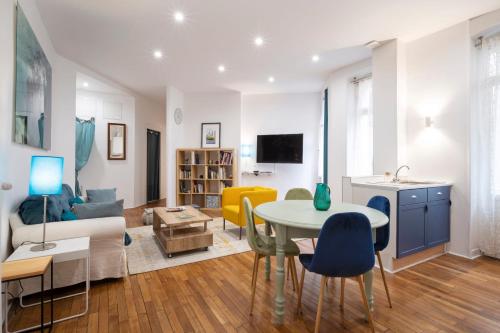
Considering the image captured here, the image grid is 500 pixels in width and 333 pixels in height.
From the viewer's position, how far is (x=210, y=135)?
→ 620 centimetres

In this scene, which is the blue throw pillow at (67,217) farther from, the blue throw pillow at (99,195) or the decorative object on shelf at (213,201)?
the decorative object on shelf at (213,201)

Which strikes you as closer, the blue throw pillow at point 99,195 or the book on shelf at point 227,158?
the blue throw pillow at point 99,195

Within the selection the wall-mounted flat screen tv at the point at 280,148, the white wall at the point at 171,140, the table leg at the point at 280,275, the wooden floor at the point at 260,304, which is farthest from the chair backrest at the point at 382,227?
the white wall at the point at 171,140

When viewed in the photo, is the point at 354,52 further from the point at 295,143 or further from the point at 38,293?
the point at 38,293

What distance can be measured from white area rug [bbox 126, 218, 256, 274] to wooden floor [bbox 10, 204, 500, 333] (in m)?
0.21

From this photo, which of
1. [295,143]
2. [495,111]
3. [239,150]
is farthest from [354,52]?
[239,150]

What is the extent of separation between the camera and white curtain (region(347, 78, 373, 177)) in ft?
13.9

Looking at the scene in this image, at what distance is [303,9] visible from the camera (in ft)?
8.89

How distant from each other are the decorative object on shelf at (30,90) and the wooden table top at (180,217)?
5.28ft

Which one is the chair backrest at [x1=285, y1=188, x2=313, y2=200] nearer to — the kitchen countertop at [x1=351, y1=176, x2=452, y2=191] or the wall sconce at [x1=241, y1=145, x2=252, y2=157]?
the kitchen countertop at [x1=351, y1=176, x2=452, y2=191]

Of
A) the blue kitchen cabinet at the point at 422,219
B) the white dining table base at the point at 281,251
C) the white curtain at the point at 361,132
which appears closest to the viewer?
the white dining table base at the point at 281,251

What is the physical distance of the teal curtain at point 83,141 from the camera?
17.3 feet

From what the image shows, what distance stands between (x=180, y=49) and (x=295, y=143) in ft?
10.7

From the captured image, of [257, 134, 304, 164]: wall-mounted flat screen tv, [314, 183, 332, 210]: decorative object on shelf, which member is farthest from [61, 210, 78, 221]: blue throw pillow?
[257, 134, 304, 164]: wall-mounted flat screen tv
